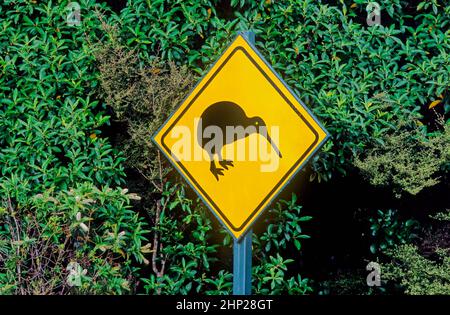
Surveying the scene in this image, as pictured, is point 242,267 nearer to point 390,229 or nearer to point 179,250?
point 179,250

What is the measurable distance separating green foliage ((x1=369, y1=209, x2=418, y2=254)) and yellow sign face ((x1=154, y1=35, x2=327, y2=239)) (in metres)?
3.29

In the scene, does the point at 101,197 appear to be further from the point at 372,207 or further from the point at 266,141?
the point at 372,207

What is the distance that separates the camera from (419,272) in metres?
7.24

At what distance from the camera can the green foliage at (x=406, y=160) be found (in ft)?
23.6

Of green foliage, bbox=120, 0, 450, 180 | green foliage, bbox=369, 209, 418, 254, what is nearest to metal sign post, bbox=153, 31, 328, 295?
green foliage, bbox=120, 0, 450, 180

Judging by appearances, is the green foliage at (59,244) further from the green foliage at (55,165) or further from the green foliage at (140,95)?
the green foliage at (140,95)

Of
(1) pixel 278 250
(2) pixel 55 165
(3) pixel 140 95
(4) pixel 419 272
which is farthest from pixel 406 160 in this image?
(2) pixel 55 165

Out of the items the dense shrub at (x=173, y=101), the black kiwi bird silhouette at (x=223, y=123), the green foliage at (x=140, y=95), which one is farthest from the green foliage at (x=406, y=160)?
the black kiwi bird silhouette at (x=223, y=123)

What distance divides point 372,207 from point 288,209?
102cm

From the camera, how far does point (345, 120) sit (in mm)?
7113

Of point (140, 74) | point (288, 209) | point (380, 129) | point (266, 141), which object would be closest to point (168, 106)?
point (140, 74)

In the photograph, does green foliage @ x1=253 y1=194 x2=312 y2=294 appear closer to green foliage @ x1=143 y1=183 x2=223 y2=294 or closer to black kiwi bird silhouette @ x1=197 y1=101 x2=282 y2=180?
green foliage @ x1=143 y1=183 x2=223 y2=294

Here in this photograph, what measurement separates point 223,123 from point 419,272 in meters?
3.14
